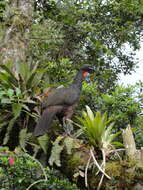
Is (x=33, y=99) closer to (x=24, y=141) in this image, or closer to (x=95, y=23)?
(x=24, y=141)

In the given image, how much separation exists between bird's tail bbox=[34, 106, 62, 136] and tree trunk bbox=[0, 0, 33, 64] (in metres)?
1.21

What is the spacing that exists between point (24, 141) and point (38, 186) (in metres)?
1.37

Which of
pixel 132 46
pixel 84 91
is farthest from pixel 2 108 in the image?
pixel 132 46

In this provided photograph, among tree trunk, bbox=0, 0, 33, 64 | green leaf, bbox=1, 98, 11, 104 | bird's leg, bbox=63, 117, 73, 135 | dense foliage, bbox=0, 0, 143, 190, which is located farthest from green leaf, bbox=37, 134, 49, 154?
tree trunk, bbox=0, 0, 33, 64

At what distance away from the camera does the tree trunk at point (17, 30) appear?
3.72m

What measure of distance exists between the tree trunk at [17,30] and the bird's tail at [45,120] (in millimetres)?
1212

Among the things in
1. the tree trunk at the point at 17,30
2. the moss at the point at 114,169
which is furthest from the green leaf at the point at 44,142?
the tree trunk at the point at 17,30

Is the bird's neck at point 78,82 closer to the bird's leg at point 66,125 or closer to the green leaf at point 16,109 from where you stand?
the bird's leg at point 66,125

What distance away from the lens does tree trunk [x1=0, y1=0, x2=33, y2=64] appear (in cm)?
372

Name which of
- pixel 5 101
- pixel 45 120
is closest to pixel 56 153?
pixel 45 120

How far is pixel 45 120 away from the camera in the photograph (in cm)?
260

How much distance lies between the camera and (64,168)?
2539 mm

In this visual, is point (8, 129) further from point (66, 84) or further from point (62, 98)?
point (66, 84)

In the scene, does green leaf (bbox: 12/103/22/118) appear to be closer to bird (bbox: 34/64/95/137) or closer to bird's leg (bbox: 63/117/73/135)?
bird (bbox: 34/64/95/137)
